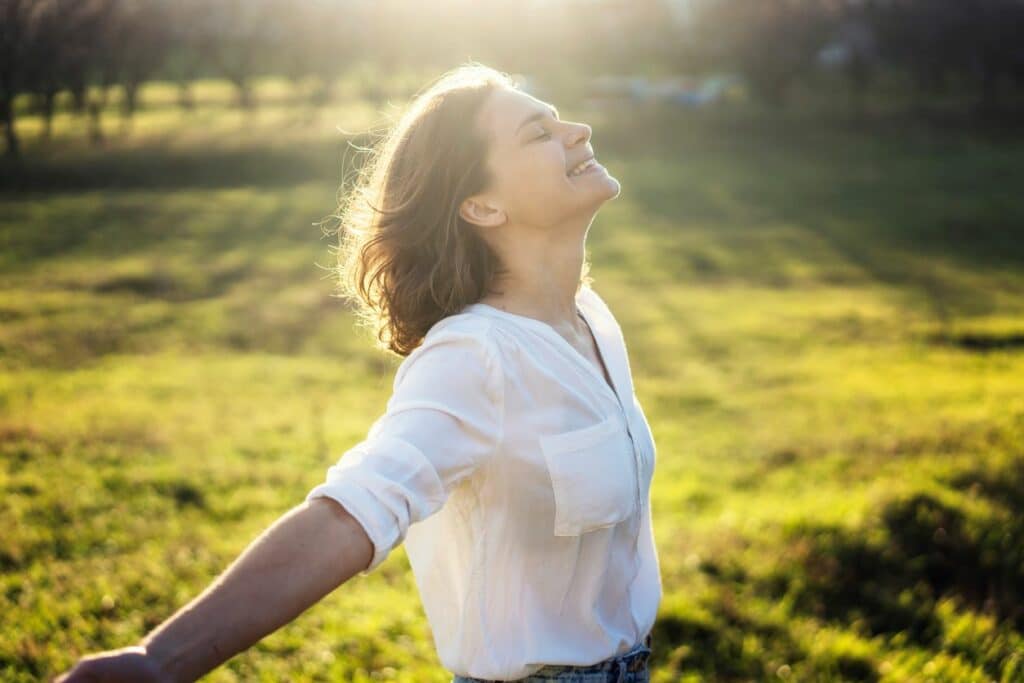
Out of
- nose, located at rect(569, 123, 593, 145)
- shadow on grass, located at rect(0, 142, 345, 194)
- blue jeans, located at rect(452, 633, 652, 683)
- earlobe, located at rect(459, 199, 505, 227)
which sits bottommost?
→ shadow on grass, located at rect(0, 142, 345, 194)

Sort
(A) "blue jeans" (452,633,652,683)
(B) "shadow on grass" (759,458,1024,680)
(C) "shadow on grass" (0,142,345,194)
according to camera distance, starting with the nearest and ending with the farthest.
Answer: (A) "blue jeans" (452,633,652,683)
(B) "shadow on grass" (759,458,1024,680)
(C) "shadow on grass" (0,142,345,194)

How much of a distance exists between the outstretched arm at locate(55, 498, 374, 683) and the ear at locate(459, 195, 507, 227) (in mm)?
847

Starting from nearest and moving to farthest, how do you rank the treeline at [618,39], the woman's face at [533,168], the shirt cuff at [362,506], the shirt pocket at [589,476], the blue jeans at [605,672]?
1. the shirt cuff at [362,506]
2. the shirt pocket at [589,476]
3. the blue jeans at [605,672]
4. the woman's face at [533,168]
5. the treeline at [618,39]

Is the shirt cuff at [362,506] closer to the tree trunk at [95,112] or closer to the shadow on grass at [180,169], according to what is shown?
the tree trunk at [95,112]

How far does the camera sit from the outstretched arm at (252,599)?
4.07ft

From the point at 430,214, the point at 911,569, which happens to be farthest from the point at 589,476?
the point at 911,569

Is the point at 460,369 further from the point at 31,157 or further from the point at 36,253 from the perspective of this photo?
the point at 36,253

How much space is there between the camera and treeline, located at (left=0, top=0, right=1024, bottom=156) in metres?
32.3

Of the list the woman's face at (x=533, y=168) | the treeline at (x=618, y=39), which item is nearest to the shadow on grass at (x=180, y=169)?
the treeline at (x=618, y=39)

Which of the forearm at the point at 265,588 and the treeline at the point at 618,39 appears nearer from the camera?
the forearm at the point at 265,588

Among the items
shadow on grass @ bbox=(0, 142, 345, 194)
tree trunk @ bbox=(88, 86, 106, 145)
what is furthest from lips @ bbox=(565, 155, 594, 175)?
shadow on grass @ bbox=(0, 142, 345, 194)

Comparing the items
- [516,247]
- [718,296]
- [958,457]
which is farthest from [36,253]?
[516,247]

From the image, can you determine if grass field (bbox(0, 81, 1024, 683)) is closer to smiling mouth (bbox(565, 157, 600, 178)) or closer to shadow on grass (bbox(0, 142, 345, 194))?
shadow on grass (bbox(0, 142, 345, 194))

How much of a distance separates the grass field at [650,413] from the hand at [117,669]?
267cm
